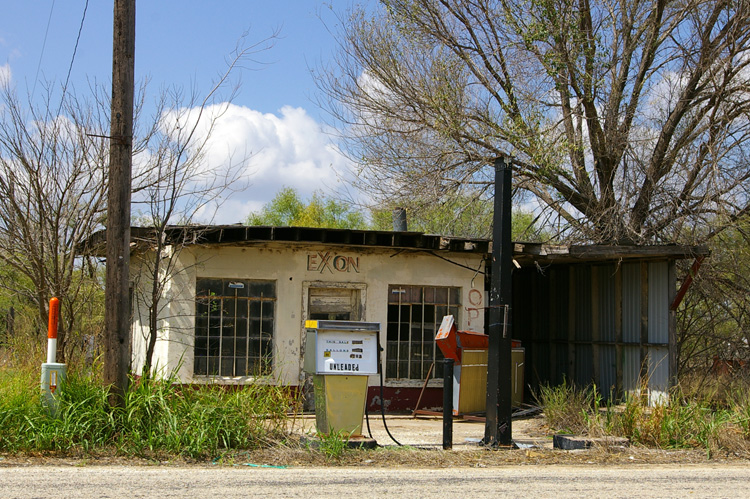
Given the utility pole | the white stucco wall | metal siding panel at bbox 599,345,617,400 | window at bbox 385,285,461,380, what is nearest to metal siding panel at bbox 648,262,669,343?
metal siding panel at bbox 599,345,617,400

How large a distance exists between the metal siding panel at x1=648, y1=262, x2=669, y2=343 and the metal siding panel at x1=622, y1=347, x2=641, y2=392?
1.66ft

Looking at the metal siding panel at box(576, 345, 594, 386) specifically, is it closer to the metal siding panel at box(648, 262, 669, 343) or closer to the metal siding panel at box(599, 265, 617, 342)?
the metal siding panel at box(599, 265, 617, 342)

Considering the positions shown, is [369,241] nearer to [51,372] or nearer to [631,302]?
[631,302]

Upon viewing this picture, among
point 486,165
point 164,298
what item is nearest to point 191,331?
point 164,298

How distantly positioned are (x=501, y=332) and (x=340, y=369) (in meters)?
2.22

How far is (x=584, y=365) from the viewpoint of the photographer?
51.8ft

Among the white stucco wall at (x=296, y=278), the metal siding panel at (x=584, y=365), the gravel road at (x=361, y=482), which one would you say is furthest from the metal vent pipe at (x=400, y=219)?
the gravel road at (x=361, y=482)

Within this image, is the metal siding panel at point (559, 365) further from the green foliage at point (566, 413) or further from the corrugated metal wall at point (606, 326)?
the green foliage at point (566, 413)

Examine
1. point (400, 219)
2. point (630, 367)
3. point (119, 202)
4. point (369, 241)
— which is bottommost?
point (630, 367)

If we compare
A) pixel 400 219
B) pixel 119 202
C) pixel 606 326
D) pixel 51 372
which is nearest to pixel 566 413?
pixel 606 326

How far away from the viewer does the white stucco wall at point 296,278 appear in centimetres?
1257

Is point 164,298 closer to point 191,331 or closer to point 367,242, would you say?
point 191,331

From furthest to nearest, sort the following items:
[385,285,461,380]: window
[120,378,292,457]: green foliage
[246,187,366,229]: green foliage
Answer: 1. [246,187,366,229]: green foliage
2. [385,285,461,380]: window
3. [120,378,292,457]: green foliage

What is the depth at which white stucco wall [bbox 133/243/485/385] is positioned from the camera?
41.2 ft
